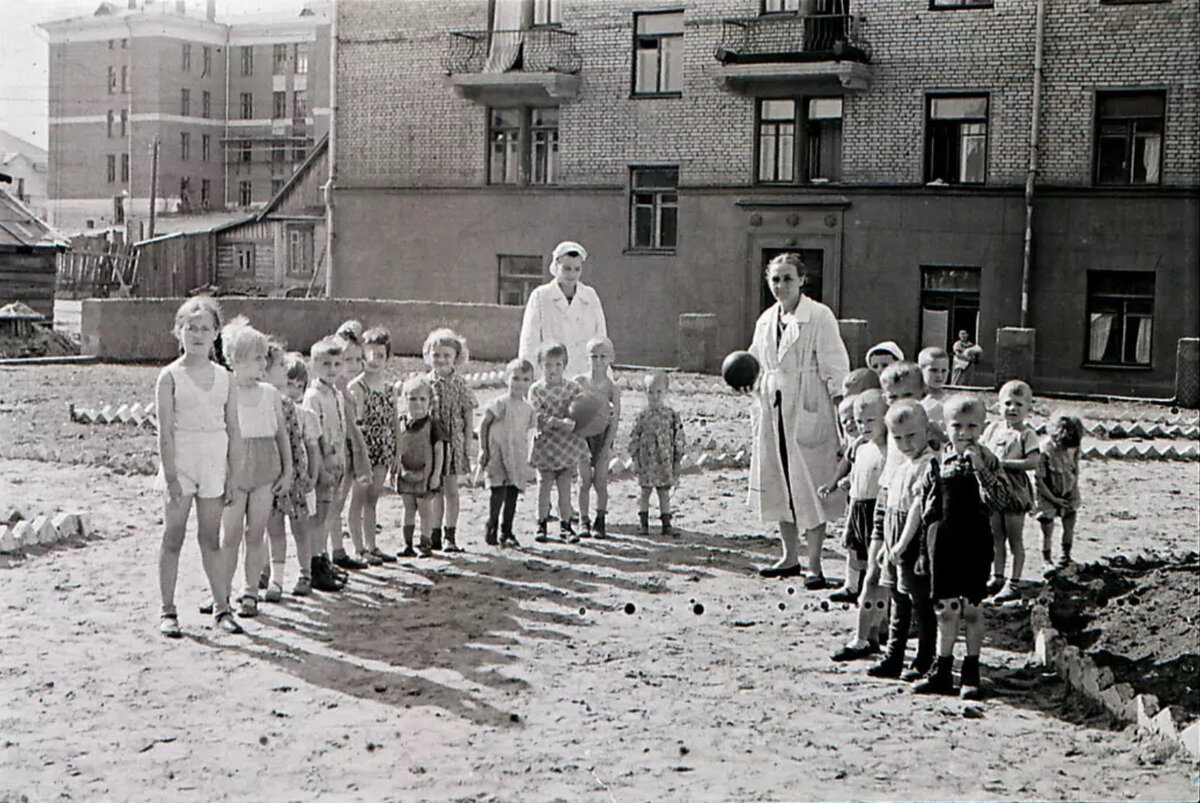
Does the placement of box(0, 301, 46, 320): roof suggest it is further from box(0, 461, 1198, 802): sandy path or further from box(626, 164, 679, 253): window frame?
box(0, 461, 1198, 802): sandy path

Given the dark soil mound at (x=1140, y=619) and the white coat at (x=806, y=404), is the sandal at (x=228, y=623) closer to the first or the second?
the white coat at (x=806, y=404)

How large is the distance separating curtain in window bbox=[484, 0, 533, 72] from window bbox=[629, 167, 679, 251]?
3.88 meters

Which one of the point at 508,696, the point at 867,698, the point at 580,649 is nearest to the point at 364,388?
the point at 580,649

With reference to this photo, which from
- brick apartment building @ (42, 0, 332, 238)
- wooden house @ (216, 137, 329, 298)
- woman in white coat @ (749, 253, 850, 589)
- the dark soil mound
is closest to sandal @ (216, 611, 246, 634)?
woman in white coat @ (749, 253, 850, 589)

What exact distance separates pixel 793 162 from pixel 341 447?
21570 millimetres

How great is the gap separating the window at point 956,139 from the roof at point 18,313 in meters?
17.3

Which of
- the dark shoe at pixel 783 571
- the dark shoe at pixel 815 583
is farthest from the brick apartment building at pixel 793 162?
the dark shoe at pixel 815 583

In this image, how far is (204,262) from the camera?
162 feet

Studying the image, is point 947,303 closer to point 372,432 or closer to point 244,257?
point 372,432

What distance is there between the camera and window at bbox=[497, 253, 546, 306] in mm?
31672

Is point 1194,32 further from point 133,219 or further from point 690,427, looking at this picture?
point 133,219

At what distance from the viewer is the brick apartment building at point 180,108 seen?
5562 centimetres

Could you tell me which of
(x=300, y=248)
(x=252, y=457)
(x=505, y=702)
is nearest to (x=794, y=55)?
(x=252, y=457)

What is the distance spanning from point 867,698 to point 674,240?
24.6m
